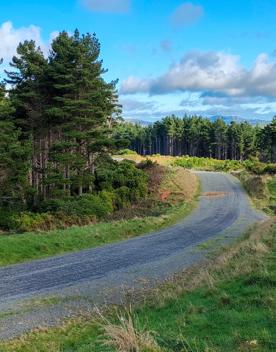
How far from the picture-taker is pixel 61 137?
41.9 m

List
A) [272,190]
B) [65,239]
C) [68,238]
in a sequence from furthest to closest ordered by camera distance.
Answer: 1. [272,190]
2. [68,238]
3. [65,239]

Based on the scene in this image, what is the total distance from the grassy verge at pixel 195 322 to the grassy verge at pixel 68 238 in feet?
25.0

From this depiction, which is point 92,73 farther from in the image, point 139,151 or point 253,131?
point 139,151

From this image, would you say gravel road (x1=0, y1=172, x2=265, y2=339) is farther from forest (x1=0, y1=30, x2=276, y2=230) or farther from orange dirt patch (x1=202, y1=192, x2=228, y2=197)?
orange dirt patch (x1=202, y1=192, x2=228, y2=197)

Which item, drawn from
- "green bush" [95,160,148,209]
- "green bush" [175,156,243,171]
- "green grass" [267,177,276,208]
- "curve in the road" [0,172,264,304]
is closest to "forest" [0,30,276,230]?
"green bush" [95,160,148,209]

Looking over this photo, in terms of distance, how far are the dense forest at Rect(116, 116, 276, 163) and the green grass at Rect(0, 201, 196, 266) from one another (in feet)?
236

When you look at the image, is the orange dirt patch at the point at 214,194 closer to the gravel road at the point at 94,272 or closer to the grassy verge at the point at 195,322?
the gravel road at the point at 94,272

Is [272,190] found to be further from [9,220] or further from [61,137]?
[9,220]

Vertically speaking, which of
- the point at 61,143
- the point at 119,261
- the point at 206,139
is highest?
the point at 206,139

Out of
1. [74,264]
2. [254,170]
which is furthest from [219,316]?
[254,170]

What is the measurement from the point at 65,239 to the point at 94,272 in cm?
562

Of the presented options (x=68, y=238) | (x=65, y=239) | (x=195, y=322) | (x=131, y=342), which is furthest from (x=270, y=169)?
(x=131, y=342)

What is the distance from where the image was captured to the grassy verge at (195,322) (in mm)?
6523

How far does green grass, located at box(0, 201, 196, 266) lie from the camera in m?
18.2
